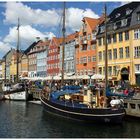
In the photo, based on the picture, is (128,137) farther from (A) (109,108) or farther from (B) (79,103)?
(B) (79,103)

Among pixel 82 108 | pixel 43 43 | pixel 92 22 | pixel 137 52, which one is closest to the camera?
pixel 82 108

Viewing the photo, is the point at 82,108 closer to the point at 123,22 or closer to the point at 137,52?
the point at 137,52

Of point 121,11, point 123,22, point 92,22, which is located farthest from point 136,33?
point 92,22

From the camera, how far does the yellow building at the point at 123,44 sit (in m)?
51.3

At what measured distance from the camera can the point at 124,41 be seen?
53.7 m

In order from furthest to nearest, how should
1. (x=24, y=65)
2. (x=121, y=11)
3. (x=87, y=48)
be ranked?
(x=24, y=65) → (x=87, y=48) → (x=121, y=11)

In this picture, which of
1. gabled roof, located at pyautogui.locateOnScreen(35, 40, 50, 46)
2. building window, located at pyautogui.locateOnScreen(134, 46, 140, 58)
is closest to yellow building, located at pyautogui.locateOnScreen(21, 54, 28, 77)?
gabled roof, located at pyautogui.locateOnScreen(35, 40, 50, 46)

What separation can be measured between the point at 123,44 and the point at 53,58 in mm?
31930

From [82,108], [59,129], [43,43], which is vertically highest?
[43,43]

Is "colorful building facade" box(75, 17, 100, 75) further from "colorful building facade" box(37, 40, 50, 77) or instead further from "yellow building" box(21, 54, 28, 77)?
"yellow building" box(21, 54, 28, 77)

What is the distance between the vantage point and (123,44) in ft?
177

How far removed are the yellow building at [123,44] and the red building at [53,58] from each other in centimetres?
2177

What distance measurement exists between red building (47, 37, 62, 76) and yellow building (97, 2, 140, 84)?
21.8 metres

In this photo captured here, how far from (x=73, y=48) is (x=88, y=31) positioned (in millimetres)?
7929
